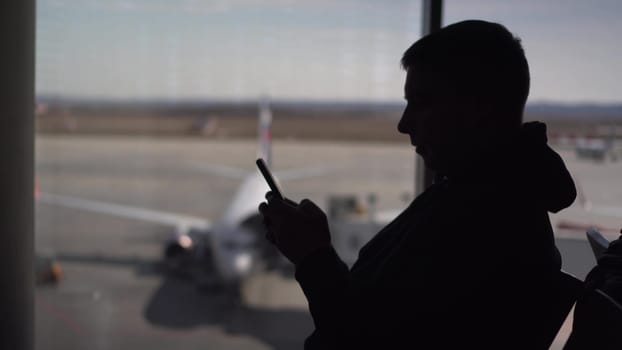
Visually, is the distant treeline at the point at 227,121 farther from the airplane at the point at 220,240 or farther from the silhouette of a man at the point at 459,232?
the silhouette of a man at the point at 459,232

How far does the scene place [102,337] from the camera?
2102mm

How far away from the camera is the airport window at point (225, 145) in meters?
1.74

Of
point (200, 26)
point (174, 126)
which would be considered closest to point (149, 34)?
point (200, 26)

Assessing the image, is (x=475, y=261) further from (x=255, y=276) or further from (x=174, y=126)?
(x=174, y=126)

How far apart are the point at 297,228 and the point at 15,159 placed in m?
1.04

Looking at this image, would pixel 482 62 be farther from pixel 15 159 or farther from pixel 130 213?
pixel 130 213

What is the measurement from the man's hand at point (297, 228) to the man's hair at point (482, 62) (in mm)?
201

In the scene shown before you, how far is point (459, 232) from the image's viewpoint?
579 millimetres

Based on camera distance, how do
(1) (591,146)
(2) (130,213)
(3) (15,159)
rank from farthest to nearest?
(2) (130,213) < (1) (591,146) < (3) (15,159)

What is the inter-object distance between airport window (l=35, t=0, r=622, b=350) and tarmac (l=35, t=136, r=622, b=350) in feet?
0.06

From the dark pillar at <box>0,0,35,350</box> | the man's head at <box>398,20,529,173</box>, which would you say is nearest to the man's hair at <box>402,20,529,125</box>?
the man's head at <box>398,20,529,173</box>

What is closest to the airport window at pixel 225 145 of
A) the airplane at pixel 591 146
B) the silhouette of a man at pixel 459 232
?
the airplane at pixel 591 146

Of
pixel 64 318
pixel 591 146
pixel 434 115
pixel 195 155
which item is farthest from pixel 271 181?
pixel 195 155

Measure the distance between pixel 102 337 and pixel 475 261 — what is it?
184cm
